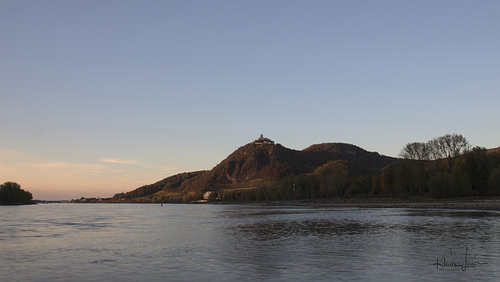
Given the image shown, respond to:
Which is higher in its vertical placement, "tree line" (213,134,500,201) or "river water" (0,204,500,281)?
"tree line" (213,134,500,201)

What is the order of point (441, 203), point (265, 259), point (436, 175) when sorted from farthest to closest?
point (436, 175)
point (441, 203)
point (265, 259)

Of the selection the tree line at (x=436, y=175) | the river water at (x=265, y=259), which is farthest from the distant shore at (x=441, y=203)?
the river water at (x=265, y=259)

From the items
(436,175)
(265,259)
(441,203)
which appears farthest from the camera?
(436,175)

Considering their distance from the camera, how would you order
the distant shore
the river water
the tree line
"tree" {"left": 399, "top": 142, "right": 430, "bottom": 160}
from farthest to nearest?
"tree" {"left": 399, "top": 142, "right": 430, "bottom": 160}
the tree line
the distant shore
the river water

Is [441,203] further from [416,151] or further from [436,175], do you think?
[416,151]

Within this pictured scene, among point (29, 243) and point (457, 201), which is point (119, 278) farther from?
point (457, 201)

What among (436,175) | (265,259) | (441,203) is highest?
(436,175)

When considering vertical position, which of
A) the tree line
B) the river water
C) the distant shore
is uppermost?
the tree line

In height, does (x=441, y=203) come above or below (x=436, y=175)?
below

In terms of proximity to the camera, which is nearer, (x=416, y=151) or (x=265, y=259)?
(x=265, y=259)

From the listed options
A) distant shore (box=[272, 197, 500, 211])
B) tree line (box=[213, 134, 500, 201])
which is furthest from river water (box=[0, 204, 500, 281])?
tree line (box=[213, 134, 500, 201])

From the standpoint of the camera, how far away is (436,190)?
126 m

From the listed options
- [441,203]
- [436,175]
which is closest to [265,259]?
[441,203]

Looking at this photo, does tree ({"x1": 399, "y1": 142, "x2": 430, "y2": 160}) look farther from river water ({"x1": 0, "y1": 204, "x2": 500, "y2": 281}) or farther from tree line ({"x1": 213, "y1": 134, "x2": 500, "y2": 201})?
river water ({"x1": 0, "y1": 204, "x2": 500, "y2": 281})
